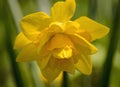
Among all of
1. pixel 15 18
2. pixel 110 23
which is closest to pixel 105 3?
pixel 110 23

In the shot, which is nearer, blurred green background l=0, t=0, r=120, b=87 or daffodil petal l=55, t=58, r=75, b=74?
daffodil petal l=55, t=58, r=75, b=74

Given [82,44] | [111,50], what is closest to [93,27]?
[82,44]

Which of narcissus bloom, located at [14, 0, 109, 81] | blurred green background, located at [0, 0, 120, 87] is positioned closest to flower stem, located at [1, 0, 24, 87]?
blurred green background, located at [0, 0, 120, 87]

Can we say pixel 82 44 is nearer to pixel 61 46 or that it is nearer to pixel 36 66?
pixel 61 46

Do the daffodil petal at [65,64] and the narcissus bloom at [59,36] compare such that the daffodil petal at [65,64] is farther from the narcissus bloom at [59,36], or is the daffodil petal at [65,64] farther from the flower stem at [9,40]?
the flower stem at [9,40]

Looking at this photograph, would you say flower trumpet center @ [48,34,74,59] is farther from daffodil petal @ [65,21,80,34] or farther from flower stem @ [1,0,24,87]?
flower stem @ [1,0,24,87]

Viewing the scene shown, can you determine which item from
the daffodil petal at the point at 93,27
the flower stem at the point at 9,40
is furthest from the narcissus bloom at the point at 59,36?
the flower stem at the point at 9,40

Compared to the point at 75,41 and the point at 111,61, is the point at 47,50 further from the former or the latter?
the point at 111,61
